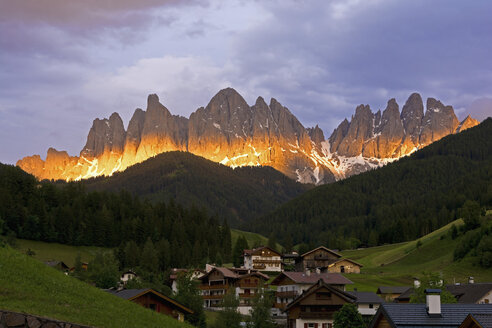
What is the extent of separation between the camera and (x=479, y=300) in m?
64.2

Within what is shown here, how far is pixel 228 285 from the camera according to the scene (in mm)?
99375

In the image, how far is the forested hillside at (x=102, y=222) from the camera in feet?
447

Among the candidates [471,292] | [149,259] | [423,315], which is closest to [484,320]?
[423,315]

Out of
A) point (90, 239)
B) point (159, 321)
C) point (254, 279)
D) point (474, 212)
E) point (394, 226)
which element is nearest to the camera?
point (159, 321)

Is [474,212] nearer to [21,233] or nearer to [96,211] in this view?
[96,211]

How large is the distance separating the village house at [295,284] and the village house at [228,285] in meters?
6.57

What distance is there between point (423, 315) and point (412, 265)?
103 meters

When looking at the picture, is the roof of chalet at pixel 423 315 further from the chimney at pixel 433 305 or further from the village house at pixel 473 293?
the village house at pixel 473 293

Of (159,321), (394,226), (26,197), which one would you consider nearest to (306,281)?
(159,321)

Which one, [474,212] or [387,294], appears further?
[474,212]

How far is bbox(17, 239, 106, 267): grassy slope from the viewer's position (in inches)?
4875

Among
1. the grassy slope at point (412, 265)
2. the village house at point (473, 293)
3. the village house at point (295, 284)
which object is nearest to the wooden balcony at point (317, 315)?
the village house at point (473, 293)

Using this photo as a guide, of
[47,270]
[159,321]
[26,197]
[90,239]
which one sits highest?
[26,197]

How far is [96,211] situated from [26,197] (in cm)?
1798
